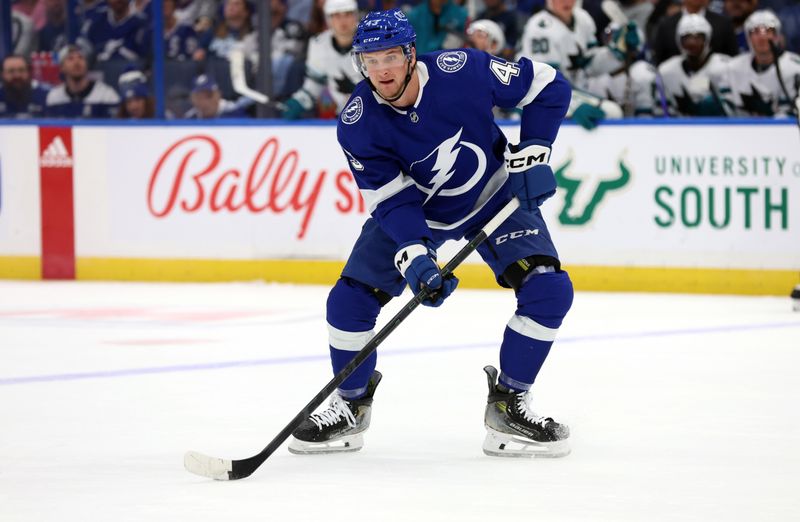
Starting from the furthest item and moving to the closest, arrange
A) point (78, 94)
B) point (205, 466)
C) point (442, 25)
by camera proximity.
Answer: point (78, 94) → point (442, 25) → point (205, 466)

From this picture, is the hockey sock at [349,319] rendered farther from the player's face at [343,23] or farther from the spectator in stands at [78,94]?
the spectator in stands at [78,94]

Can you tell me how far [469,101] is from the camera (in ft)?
12.2

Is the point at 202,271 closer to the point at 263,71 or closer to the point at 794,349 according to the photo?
the point at 263,71

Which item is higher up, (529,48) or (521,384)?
(529,48)

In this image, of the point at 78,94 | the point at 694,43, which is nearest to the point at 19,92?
the point at 78,94

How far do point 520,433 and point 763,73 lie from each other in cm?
448

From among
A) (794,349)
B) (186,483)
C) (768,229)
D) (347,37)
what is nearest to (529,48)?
(347,37)

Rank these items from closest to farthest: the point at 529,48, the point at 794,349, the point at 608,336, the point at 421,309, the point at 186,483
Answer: the point at 186,483 → the point at 794,349 → the point at 608,336 → the point at 421,309 → the point at 529,48

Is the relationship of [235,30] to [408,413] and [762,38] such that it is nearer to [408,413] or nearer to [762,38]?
[762,38]

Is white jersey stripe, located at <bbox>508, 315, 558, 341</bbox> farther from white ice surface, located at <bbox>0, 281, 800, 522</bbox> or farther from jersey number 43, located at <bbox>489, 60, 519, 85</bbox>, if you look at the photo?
jersey number 43, located at <bbox>489, 60, 519, 85</bbox>

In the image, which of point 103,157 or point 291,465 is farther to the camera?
point 103,157

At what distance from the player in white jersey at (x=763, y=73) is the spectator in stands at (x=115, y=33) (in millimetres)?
3629

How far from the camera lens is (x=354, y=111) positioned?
3.71 meters

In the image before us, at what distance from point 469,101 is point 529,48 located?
4511 millimetres
